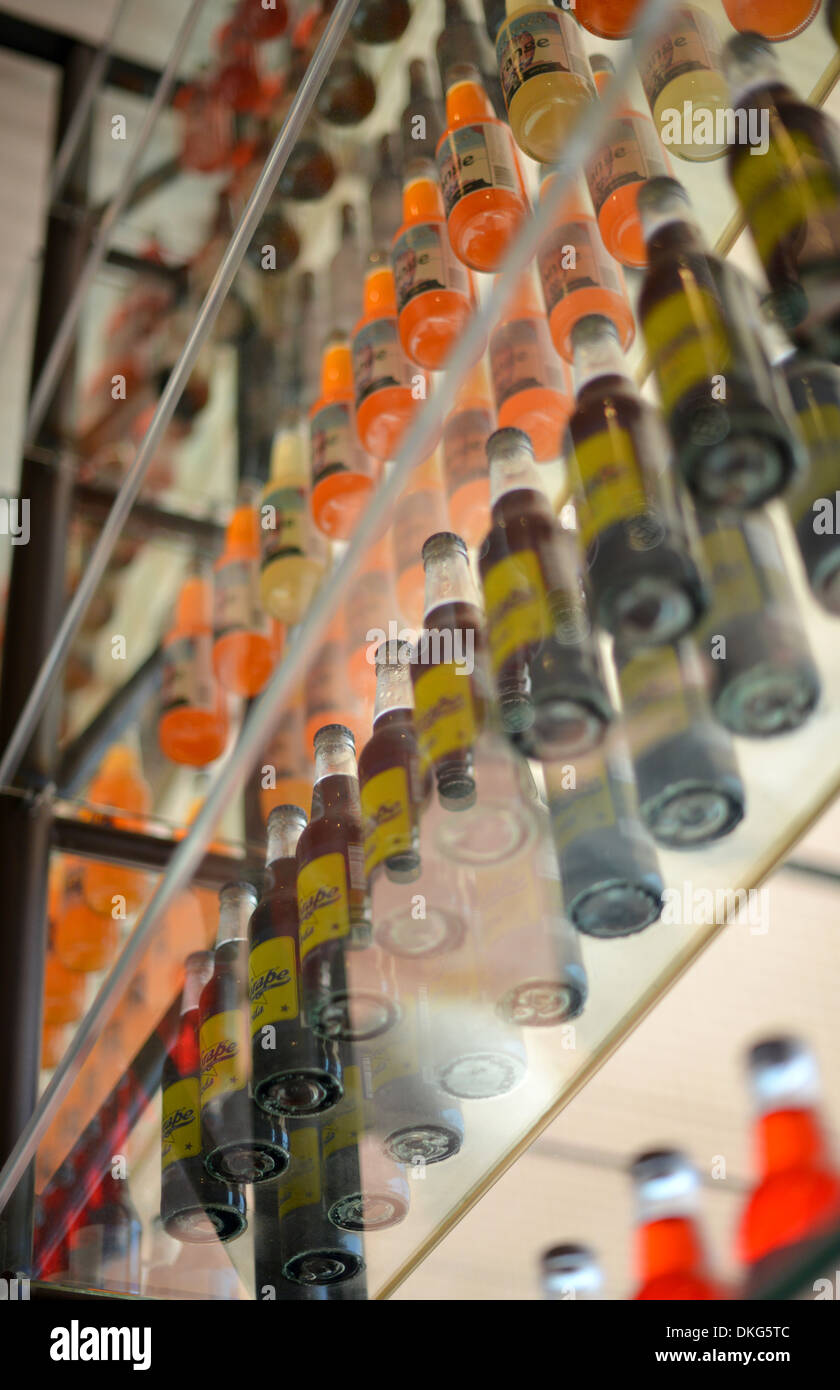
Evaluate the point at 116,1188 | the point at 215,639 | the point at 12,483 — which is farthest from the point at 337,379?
the point at 12,483

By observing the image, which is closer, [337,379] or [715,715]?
[715,715]

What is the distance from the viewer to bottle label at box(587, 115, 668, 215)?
752 millimetres

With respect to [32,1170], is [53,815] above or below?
above

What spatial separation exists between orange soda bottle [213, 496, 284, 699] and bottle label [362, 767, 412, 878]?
Answer: 0.67 meters

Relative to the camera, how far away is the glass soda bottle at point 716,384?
0.67 metres

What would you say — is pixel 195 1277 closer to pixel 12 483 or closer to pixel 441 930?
pixel 441 930

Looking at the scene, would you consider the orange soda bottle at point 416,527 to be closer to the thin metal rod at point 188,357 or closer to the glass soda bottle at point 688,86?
the glass soda bottle at point 688,86

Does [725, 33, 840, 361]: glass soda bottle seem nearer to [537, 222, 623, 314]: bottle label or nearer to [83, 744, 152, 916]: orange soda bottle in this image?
[537, 222, 623, 314]: bottle label

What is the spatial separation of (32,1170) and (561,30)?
1018 millimetres

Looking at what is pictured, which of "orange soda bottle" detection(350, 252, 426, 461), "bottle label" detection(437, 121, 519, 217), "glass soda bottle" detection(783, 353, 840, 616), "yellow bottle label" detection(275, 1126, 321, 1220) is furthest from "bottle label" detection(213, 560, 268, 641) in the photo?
"glass soda bottle" detection(783, 353, 840, 616)

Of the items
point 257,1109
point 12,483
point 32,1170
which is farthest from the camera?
point 12,483

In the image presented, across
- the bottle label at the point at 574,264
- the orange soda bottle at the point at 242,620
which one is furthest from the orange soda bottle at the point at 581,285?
the orange soda bottle at the point at 242,620

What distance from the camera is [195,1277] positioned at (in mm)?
1116

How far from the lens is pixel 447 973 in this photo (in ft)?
2.88
